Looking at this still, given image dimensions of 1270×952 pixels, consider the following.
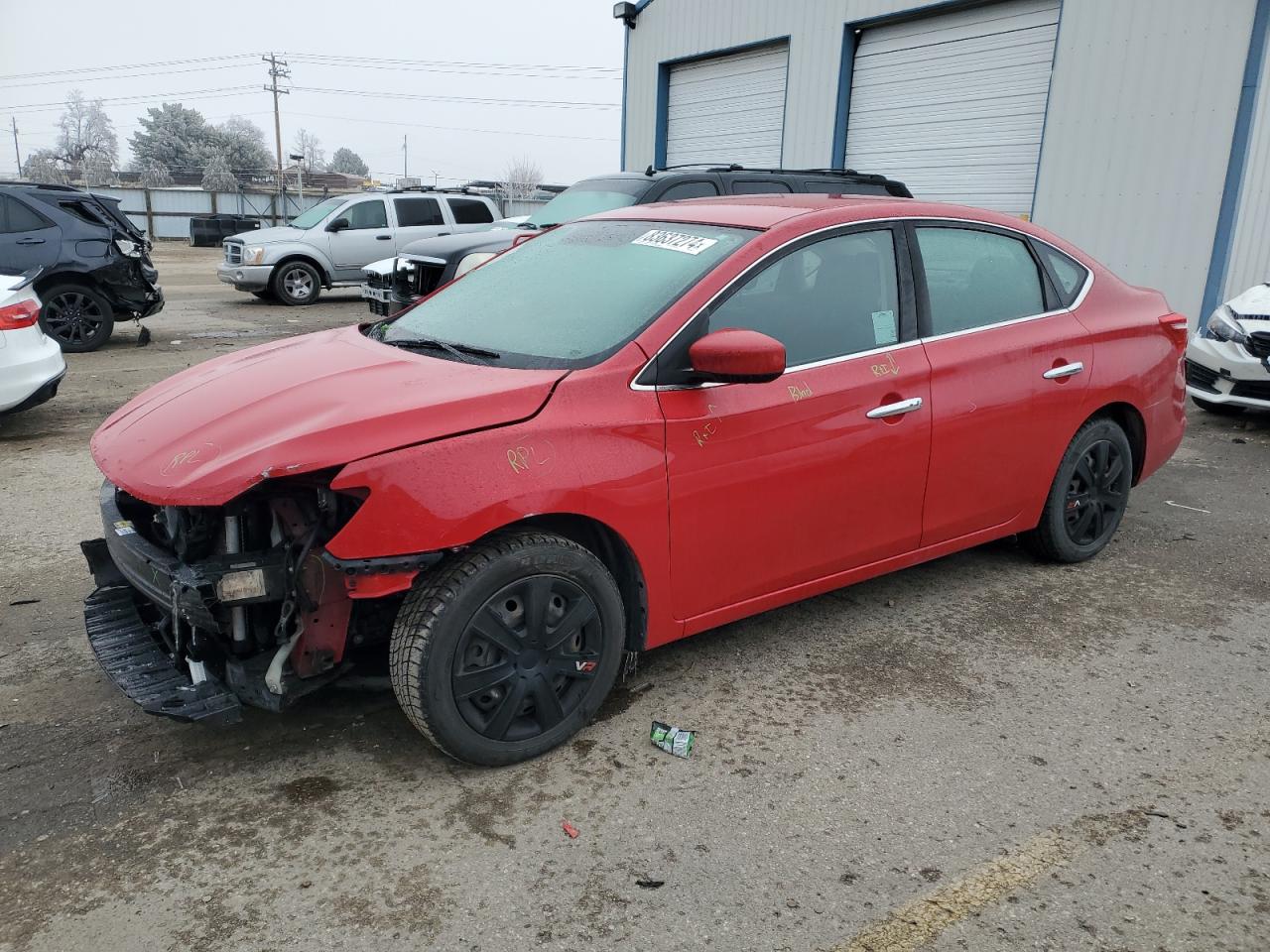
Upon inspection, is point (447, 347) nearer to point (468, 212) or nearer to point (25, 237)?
point (25, 237)

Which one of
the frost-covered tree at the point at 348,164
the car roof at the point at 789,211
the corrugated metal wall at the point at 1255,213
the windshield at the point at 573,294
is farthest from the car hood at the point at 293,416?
the frost-covered tree at the point at 348,164

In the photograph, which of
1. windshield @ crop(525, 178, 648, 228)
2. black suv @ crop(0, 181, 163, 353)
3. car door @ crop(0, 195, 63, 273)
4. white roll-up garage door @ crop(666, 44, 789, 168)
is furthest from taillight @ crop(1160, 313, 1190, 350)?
white roll-up garage door @ crop(666, 44, 789, 168)

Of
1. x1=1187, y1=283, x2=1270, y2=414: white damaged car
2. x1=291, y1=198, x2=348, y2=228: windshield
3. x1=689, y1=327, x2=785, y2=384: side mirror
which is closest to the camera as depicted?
Answer: x1=689, y1=327, x2=785, y2=384: side mirror

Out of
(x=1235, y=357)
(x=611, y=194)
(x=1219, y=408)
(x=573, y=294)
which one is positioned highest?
(x=611, y=194)

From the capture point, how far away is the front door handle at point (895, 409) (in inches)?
139

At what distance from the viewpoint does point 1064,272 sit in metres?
4.42

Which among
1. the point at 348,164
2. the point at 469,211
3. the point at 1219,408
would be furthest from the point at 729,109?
the point at 348,164

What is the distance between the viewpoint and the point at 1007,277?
420 centimetres

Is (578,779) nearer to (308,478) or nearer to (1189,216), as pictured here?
(308,478)

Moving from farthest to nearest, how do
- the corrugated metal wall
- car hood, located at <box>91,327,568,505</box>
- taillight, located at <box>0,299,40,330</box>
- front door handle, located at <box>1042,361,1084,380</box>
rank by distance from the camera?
the corrugated metal wall < taillight, located at <box>0,299,40,330</box> < front door handle, located at <box>1042,361,1084,380</box> < car hood, located at <box>91,327,568,505</box>

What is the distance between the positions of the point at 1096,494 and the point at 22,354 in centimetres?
656

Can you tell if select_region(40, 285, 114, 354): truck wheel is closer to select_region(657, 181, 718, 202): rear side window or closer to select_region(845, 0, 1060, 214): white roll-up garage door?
select_region(657, 181, 718, 202): rear side window

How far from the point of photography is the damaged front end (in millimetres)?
2662

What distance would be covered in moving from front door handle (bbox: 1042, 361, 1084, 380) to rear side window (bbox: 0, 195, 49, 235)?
10.2 m
